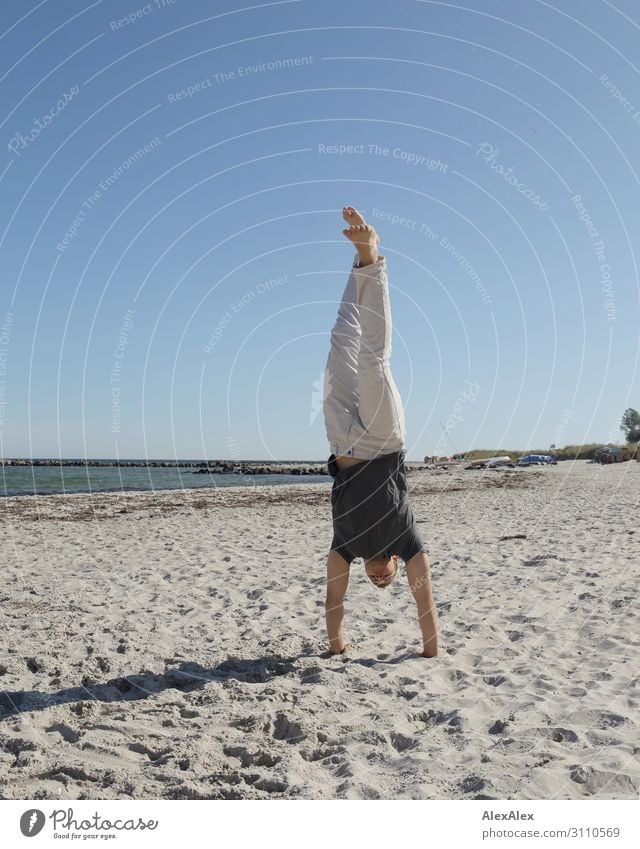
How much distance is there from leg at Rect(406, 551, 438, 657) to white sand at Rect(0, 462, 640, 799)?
0.46 feet

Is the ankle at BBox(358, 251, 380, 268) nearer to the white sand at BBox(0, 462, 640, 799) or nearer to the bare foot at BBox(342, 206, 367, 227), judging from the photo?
the bare foot at BBox(342, 206, 367, 227)

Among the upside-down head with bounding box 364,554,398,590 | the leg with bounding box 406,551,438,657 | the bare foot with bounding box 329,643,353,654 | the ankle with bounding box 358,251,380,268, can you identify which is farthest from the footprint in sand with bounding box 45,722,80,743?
the ankle with bounding box 358,251,380,268

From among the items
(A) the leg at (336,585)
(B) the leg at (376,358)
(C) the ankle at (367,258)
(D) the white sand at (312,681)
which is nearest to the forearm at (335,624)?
(A) the leg at (336,585)

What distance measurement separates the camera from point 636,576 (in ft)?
23.5

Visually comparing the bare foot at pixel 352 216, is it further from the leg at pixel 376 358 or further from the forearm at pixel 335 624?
the forearm at pixel 335 624

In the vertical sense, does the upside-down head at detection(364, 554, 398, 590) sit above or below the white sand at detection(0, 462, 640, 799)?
above

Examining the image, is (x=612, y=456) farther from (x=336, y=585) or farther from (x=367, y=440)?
(x=367, y=440)

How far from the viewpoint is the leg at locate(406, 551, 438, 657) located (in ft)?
15.1

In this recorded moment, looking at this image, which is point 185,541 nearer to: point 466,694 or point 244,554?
point 244,554

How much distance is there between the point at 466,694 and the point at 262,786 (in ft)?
5.11

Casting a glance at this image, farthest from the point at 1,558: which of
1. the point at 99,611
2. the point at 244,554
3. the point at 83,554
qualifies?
the point at 99,611

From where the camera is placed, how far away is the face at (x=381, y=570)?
462 cm

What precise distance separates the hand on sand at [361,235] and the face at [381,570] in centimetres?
204

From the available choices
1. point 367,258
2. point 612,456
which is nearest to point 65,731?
point 367,258
